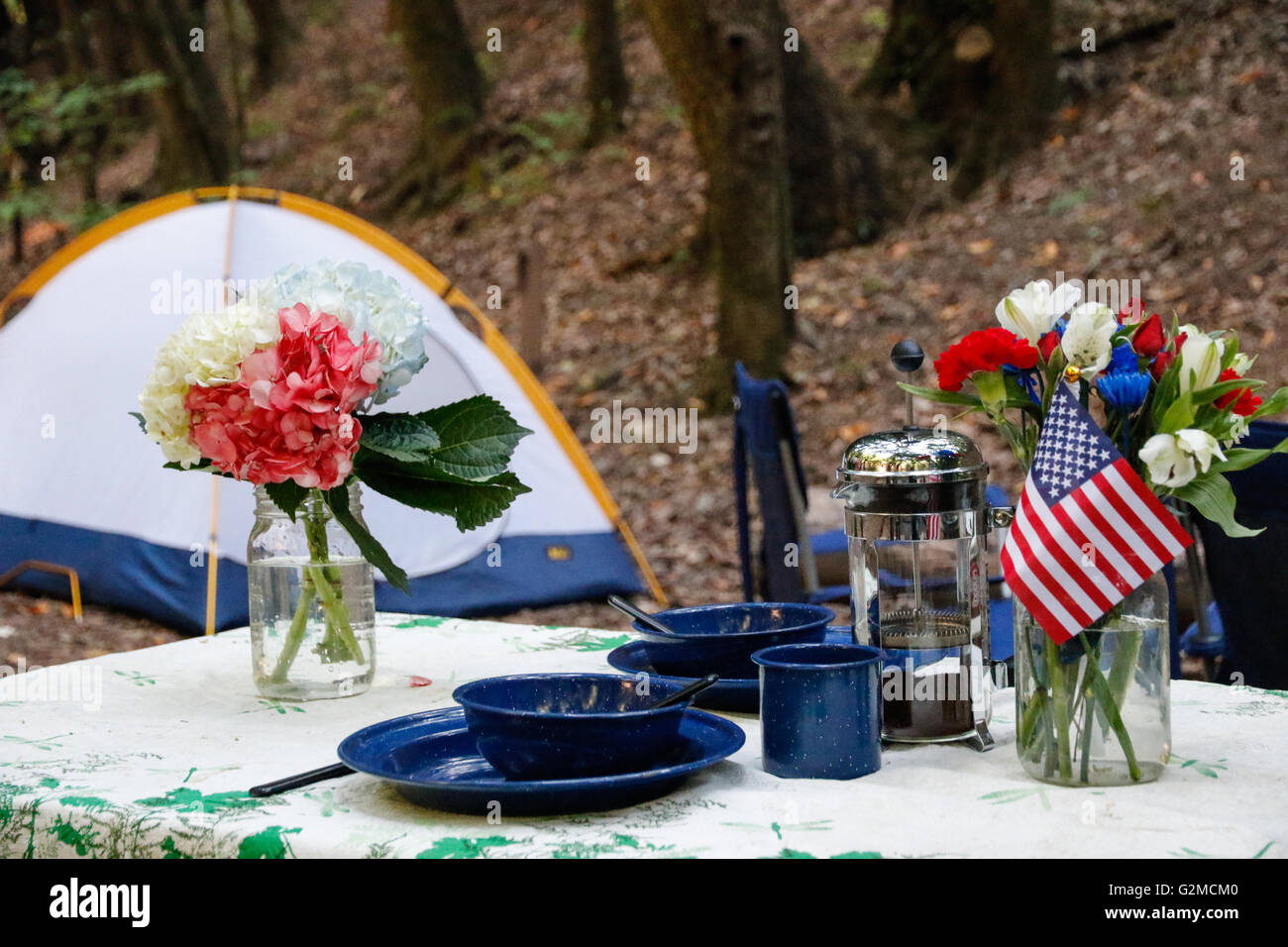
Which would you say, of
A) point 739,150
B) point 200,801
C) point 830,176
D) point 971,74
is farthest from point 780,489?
point 971,74

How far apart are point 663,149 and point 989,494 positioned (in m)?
6.59

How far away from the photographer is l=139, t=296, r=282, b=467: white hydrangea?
1.58 metres

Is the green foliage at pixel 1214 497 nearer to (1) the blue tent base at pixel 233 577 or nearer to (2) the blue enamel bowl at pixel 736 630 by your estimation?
(2) the blue enamel bowl at pixel 736 630

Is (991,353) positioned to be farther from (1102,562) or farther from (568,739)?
(568,739)

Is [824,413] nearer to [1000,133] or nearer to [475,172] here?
[1000,133]

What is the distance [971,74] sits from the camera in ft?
27.6

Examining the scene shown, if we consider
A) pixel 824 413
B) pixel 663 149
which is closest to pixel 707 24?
pixel 824 413

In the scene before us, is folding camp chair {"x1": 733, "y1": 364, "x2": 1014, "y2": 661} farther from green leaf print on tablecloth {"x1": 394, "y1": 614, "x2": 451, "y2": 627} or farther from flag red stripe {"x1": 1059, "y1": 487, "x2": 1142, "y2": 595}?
flag red stripe {"x1": 1059, "y1": 487, "x2": 1142, "y2": 595}

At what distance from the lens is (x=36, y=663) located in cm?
412

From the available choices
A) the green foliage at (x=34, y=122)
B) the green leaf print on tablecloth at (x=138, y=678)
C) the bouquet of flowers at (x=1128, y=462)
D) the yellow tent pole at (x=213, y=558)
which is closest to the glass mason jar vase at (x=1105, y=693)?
the bouquet of flowers at (x=1128, y=462)

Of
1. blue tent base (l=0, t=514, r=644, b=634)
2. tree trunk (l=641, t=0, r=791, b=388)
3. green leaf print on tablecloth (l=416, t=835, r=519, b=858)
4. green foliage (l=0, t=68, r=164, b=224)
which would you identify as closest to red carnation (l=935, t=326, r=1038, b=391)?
green leaf print on tablecloth (l=416, t=835, r=519, b=858)

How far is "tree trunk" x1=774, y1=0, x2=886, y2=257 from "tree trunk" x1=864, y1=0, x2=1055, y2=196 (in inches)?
19.7

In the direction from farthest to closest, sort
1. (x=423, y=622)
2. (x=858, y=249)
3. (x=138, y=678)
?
(x=858, y=249)
(x=423, y=622)
(x=138, y=678)

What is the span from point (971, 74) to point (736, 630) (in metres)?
7.40
